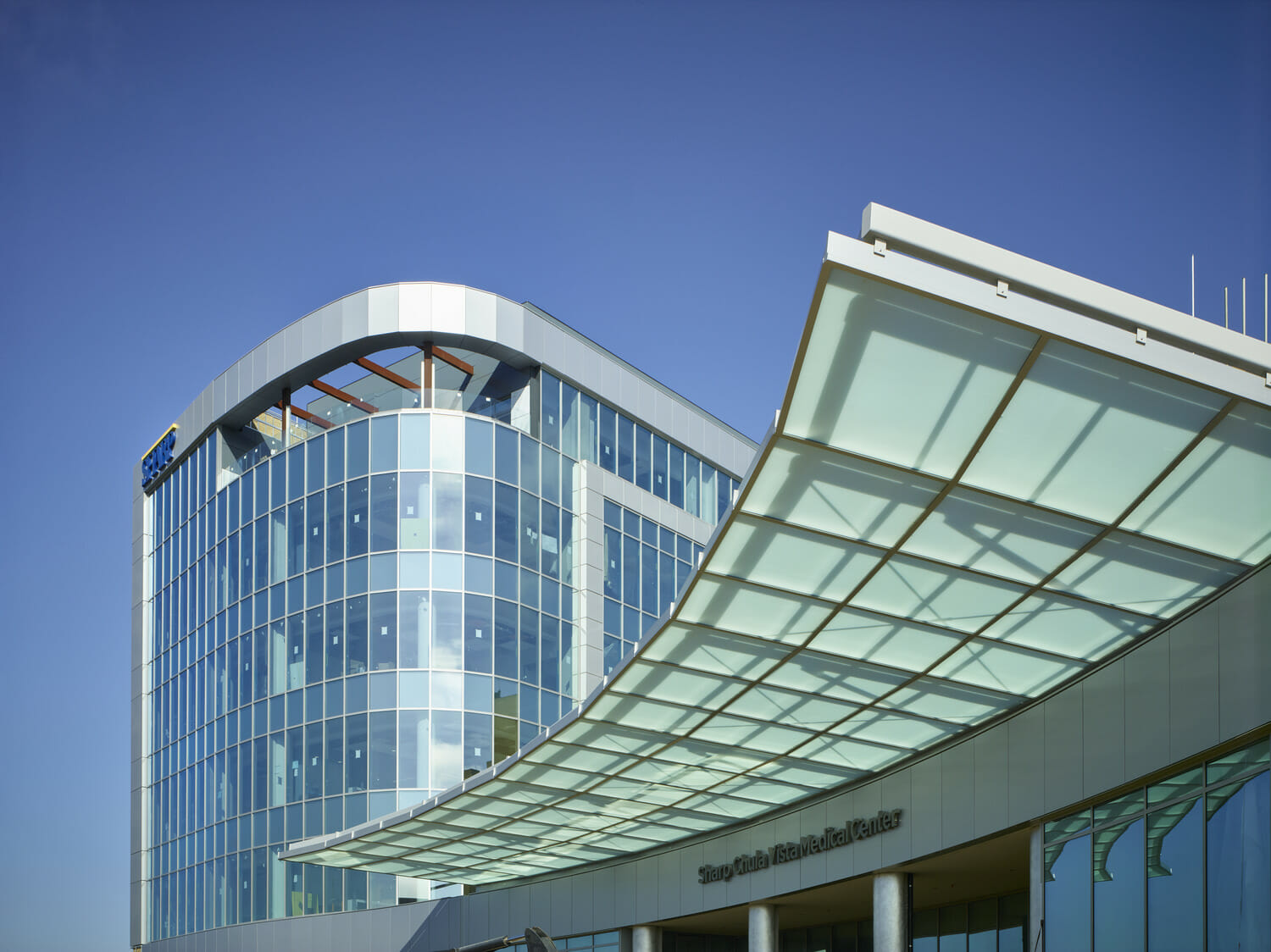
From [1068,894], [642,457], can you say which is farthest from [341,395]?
[1068,894]

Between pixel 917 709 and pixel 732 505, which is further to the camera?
pixel 917 709

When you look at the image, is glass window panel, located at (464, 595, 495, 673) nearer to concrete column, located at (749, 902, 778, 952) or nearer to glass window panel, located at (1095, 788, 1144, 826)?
concrete column, located at (749, 902, 778, 952)

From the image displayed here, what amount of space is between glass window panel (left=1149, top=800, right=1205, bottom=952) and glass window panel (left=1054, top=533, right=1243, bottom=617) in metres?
2.28

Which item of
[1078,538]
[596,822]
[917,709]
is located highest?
[1078,538]

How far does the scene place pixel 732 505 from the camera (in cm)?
1420

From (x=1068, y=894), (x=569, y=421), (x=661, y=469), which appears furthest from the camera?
(x=661, y=469)

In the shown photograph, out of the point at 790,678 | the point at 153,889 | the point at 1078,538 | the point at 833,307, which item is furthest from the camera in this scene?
the point at 153,889

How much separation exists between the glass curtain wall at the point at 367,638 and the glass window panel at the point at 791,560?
23947 mm

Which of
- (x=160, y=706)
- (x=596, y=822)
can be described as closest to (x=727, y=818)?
(x=596, y=822)

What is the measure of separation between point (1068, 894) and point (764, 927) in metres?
10.6

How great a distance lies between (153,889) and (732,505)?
41458 millimetres

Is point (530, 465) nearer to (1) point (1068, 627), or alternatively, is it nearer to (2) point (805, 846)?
(2) point (805, 846)

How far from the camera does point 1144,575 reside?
14539 mm

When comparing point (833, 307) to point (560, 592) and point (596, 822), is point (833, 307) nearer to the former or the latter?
point (596, 822)
